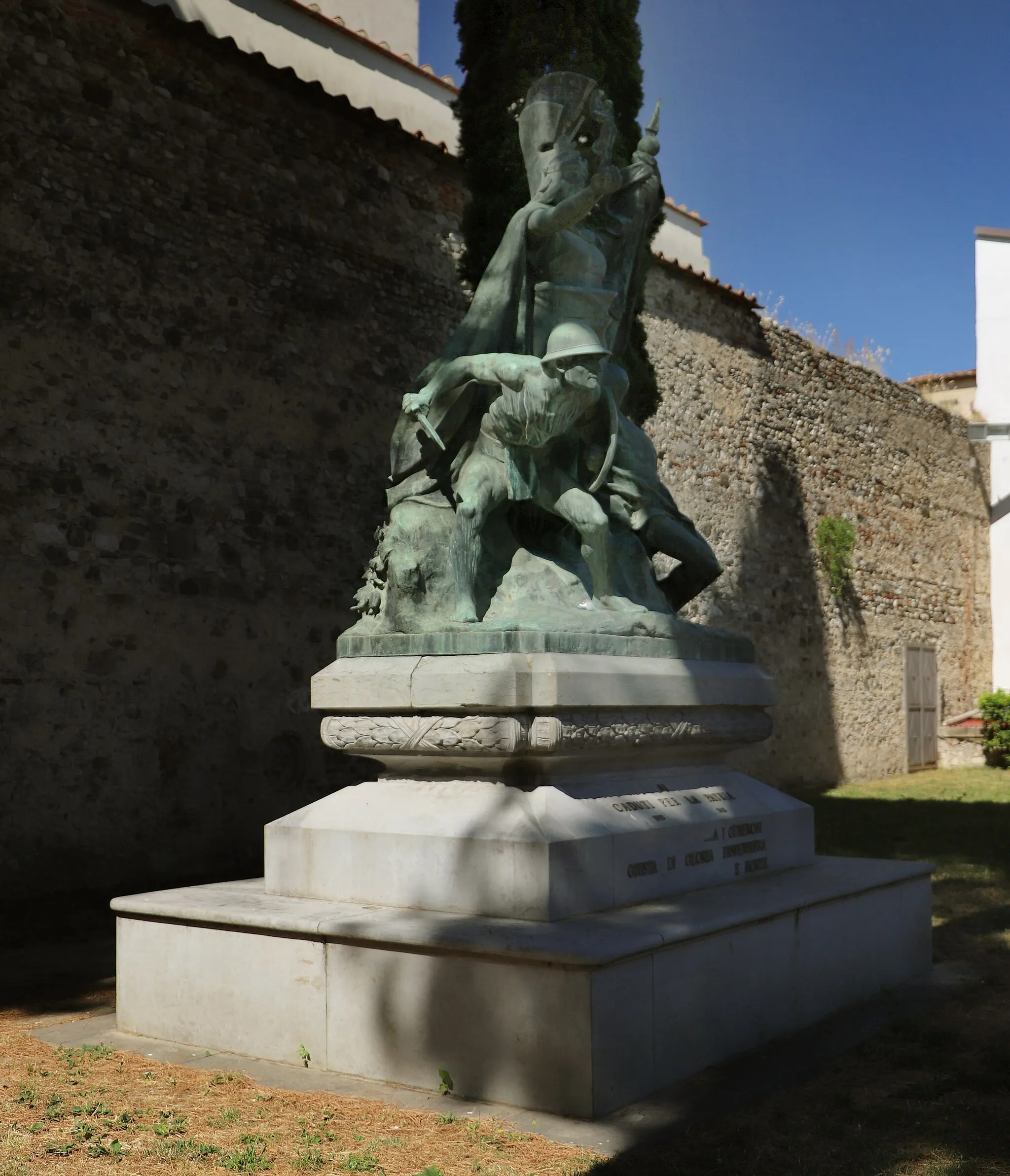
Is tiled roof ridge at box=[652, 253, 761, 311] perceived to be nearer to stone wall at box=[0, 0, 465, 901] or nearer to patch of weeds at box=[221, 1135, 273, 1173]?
stone wall at box=[0, 0, 465, 901]

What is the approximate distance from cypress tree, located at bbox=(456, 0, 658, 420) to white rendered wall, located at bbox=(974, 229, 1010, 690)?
39.0 ft

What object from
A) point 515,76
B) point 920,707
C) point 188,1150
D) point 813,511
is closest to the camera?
point 188,1150

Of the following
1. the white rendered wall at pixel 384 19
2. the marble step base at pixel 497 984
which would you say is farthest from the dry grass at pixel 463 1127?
the white rendered wall at pixel 384 19

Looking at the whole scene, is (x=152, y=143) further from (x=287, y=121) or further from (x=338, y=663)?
(x=338, y=663)

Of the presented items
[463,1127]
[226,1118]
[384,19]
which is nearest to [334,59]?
[384,19]

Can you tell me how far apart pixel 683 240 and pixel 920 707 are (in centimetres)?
725

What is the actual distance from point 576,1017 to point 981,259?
Result: 2011 cm

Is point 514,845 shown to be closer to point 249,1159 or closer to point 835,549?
point 249,1159

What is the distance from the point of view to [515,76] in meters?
9.62

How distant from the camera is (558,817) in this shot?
400 cm

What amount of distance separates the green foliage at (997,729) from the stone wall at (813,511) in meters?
0.60

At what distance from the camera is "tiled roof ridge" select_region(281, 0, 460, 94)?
35.8 ft

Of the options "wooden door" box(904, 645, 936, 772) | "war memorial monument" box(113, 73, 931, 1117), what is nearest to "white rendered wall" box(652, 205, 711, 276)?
"wooden door" box(904, 645, 936, 772)

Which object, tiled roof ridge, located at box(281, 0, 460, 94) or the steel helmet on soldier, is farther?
tiled roof ridge, located at box(281, 0, 460, 94)
